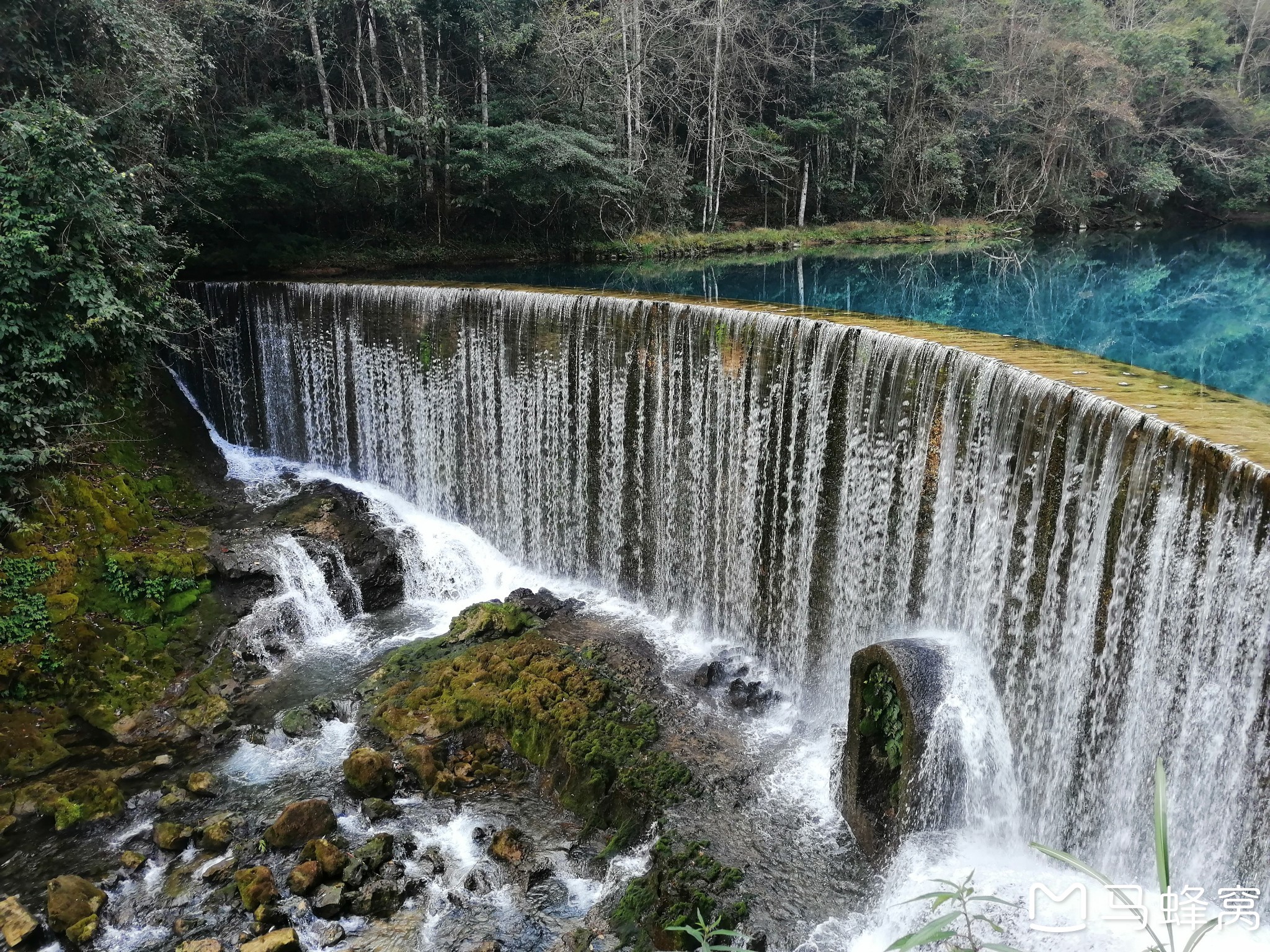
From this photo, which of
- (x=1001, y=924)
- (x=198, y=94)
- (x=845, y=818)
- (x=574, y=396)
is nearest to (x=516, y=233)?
(x=198, y=94)

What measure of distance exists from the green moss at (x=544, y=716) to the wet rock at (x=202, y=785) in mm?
1360

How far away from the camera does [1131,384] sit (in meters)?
5.70

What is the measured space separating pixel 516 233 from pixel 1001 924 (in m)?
16.9

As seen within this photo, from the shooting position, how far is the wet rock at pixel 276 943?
17.0ft

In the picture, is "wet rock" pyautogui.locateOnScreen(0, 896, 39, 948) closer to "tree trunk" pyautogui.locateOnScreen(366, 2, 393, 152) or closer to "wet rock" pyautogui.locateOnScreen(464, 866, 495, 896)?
"wet rock" pyautogui.locateOnScreen(464, 866, 495, 896)

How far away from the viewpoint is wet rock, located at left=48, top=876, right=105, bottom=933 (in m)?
5.45

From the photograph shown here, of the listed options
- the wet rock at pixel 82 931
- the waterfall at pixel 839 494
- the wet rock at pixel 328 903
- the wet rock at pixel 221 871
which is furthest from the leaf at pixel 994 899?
the wet rock at pixel 82 931

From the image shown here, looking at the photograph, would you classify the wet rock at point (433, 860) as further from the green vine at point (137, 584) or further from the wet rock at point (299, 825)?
the green vine at point (137, 584)

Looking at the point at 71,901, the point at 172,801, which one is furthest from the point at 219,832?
the point at 71,901

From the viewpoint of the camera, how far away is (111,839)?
20.6 ft

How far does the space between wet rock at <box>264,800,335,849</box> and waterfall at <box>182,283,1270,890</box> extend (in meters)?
4.01

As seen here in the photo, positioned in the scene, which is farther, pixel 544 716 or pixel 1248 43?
pixel 1248 43

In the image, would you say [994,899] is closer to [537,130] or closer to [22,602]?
[22,602]

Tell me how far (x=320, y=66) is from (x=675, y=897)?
15.7 meters
